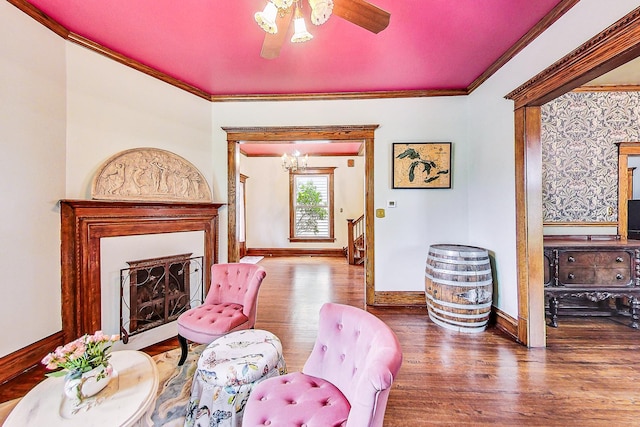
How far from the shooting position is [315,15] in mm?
1403

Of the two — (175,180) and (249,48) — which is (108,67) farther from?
(249,48)

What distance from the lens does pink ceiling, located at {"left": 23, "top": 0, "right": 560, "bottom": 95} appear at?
2.02 metres

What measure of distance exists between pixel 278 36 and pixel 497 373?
3.01 meters

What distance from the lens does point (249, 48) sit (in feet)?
8.22

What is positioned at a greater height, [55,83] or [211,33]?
[211,33]

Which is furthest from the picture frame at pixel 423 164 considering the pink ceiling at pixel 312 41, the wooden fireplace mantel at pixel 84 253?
the wooden fireplace mantel at pixel 84 253

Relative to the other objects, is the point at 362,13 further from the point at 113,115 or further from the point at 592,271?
the point at 592,271

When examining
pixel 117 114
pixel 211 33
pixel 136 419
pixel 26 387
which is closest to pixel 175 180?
pixel 117 114

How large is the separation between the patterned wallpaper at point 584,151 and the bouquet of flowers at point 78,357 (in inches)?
174

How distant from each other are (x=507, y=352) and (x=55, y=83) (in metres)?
4.58

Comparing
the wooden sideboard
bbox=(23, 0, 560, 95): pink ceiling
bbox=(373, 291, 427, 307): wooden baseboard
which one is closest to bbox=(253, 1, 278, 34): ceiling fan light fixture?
bbox=(23, 0, 560, 95): pink ceiling

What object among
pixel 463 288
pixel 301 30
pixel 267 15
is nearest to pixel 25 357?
pixel 267 15

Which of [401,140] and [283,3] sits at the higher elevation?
[283,3]

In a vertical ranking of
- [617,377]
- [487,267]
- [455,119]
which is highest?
[455,119]
